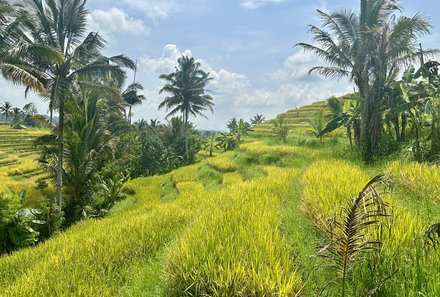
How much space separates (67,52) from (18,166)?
15.9m

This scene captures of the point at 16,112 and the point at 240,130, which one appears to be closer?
the point at 240,130

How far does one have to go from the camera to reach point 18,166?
24.4 meters

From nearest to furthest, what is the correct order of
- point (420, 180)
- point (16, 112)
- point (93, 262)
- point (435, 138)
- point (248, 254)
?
point (248, 254) < point (93, 262) < point (420, 180) < point (435, 138) < point (16, 112)

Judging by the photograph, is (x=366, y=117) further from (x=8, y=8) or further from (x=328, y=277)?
(x=8, y=8)

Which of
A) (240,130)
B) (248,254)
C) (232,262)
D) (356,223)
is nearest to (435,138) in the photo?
(248,254)

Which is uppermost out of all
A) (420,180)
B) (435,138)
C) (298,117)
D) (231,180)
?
(298,117)

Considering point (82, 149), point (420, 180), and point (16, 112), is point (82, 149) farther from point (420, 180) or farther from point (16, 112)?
point (16, 112)

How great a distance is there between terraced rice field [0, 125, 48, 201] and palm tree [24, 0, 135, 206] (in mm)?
2825

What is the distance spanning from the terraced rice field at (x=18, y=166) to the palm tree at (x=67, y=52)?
111 inches

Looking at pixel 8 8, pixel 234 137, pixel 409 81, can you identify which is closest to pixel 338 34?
pixel 409 81

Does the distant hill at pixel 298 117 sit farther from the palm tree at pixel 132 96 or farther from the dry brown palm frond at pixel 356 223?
the dry brown palm frond at pixel 356 223

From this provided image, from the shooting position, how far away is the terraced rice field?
15453 mm

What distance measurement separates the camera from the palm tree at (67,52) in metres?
11.6

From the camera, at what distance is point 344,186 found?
5.66 m
